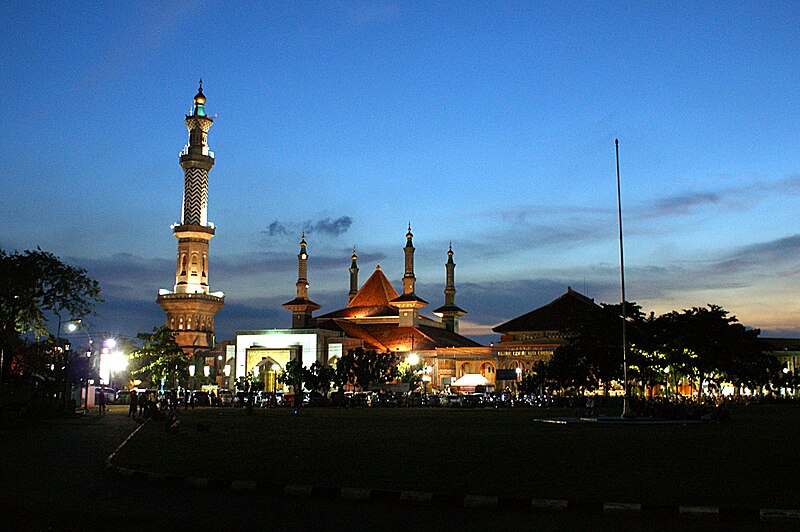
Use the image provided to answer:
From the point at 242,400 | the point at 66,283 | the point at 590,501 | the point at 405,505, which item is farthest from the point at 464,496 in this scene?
the point at 242,400

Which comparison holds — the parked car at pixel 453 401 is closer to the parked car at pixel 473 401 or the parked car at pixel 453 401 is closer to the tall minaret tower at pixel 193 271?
→ the parked car at pixel 473 401

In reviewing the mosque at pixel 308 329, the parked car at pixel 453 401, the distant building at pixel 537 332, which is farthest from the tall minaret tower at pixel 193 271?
the parked car at pixel 453 401

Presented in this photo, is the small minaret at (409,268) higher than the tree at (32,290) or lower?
higher

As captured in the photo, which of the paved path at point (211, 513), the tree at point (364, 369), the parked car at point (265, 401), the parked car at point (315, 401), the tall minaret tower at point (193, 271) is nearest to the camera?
the paved path at point (211, 513)

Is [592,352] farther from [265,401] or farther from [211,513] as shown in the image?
[211,513]

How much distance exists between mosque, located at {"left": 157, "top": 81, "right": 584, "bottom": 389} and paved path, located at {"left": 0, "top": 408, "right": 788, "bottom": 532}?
242ft

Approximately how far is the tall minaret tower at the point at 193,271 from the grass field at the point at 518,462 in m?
77.1

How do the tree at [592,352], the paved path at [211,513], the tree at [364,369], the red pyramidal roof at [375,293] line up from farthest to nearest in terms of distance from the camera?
1. the red pyramidal roof at [375,293]
2. the tree at [364,369]
3. the tree at [592,352]
4. the paved path at [211,513]

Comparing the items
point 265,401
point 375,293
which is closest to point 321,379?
point 265,401

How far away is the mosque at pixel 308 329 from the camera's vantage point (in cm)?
9325

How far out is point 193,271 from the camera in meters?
102

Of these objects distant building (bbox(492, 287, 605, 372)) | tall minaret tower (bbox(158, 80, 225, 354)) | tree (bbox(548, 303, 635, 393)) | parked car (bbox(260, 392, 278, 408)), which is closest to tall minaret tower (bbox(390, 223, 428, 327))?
distant building (bbox(492, 287, 605, 372))

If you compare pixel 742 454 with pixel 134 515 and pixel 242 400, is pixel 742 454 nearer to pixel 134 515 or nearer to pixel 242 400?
pixel 134 515

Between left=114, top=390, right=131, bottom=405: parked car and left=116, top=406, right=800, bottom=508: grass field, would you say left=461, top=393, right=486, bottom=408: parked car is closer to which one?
left=114, top=390, right=131, bottom=405: parked car
